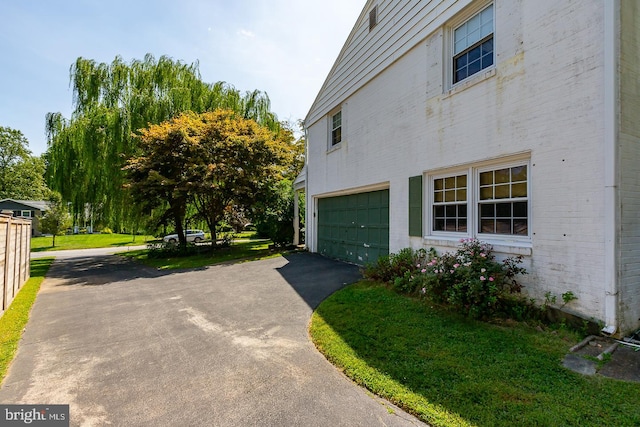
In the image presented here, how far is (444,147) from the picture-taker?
6.24 meters

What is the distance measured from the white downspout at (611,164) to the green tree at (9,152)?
6622 centimetres

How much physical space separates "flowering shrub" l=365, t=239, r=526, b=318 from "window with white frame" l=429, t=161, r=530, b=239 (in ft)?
1.53

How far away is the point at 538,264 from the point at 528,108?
2486 mm

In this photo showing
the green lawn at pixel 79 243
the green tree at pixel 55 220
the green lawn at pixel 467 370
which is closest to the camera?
the green lawn at pixel 467 370

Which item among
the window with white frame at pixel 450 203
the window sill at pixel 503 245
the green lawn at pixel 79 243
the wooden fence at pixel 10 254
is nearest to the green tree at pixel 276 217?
the wooden fence at pixel 10 254

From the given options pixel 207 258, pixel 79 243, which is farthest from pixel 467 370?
pixel 79 243

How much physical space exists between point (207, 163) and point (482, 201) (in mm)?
10731

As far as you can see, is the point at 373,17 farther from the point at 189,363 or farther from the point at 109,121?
the point at 109,121

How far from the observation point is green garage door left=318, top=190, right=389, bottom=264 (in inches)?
333

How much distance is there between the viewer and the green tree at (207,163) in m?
12.2

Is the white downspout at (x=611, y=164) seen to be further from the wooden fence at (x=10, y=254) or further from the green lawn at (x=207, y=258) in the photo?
the green lawn at (x=207, y=258)

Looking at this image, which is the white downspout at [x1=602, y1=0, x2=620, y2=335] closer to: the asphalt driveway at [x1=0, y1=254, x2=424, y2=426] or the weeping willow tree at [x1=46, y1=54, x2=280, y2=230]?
the asphalt driveway at [x1=0, y1=254, x2=424, y2=426]
